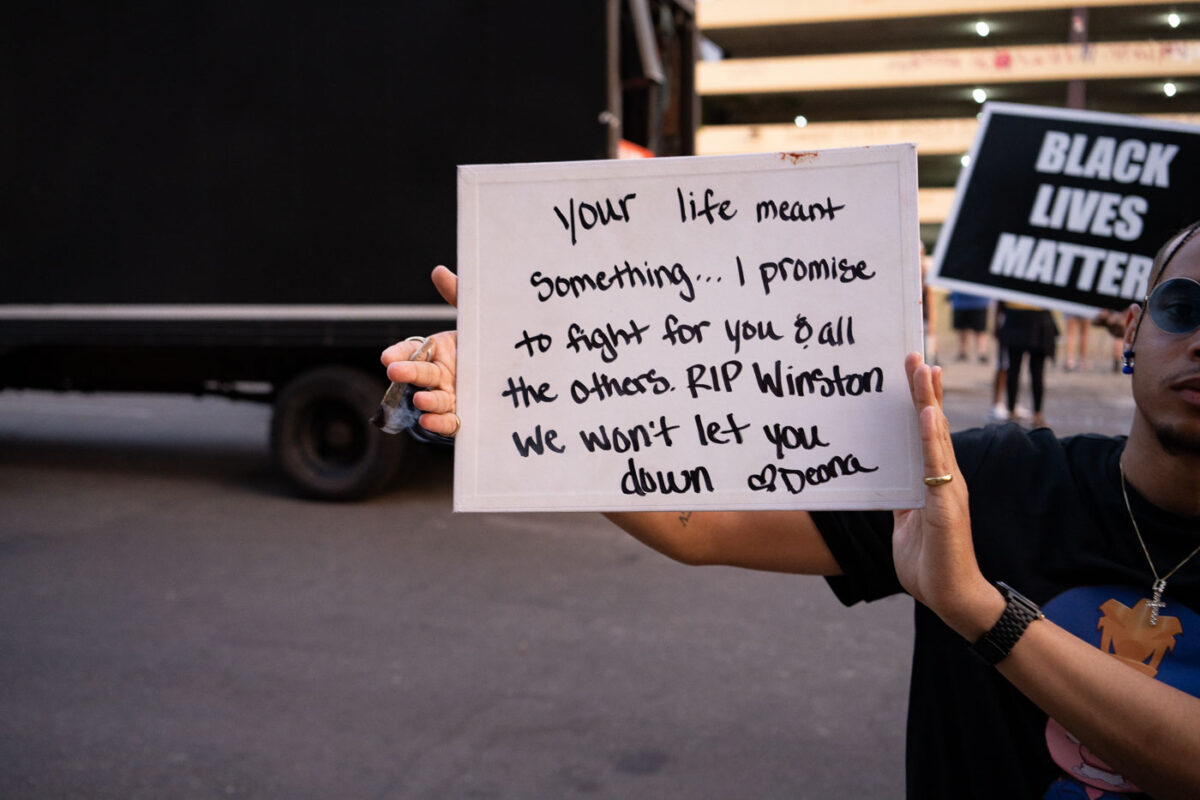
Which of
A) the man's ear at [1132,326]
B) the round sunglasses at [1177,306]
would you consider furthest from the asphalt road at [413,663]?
the round sunglasses at [1177,306]

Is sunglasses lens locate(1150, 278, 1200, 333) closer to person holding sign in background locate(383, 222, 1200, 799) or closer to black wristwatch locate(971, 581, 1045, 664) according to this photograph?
person holding sign in background locate(383, 222, 1200, 799)

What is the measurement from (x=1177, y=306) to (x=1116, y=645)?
490mm

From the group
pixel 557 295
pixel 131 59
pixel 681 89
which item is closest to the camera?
pixel 557 295

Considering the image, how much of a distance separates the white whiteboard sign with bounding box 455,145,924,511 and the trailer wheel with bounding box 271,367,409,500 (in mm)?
5272

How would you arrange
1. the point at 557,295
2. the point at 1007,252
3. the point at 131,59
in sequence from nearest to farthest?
the point at 557,295, the point at 1007,252, the point at 131,59

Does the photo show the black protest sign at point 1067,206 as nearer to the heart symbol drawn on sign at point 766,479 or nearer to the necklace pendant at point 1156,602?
the necklace pendant at point 1156,602

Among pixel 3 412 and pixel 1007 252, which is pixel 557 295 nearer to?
pixel 1007 252

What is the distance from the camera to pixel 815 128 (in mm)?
40875

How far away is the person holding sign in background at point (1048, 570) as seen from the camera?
4.25 feet

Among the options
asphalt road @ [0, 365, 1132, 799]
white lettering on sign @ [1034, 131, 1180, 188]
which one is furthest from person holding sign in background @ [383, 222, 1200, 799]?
asphalt road @ [0, 365, 1132, 799]

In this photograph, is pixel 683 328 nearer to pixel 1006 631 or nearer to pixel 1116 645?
pixel 1006 631

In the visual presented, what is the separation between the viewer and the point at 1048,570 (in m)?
1.53

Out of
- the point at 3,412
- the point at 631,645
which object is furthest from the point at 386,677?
the point at 3,412

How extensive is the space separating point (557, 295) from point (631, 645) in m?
3.01
